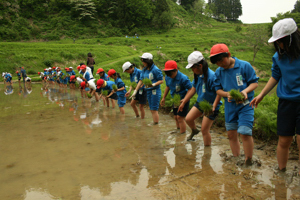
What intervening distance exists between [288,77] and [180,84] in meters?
2.87

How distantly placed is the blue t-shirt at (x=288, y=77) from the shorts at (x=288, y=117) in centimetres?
8

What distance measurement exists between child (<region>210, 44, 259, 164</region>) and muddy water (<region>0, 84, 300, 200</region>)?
0.57 metres

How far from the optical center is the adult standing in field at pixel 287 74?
2660 millimetres

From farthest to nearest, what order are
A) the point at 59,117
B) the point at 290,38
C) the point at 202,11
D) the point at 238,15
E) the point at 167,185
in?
1. the point at 238,15
2. the point at 202,11
3. the point at 59,117
4. the point at 167,185
5. the point at 290,38

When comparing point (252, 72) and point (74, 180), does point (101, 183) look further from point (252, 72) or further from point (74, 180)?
point (252, 72)

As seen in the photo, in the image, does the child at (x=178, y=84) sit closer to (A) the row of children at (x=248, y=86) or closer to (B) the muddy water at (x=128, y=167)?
(A) the row of children at (x=248, y=86)

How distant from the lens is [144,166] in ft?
12.6

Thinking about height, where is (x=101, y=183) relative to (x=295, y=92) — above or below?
below

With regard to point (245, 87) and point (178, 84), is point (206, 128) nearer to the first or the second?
point (245, 87)

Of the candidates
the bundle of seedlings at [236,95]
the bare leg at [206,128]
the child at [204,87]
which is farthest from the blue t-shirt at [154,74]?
the bundle of seedlings at [236,95]

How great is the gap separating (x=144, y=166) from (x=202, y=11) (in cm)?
8697

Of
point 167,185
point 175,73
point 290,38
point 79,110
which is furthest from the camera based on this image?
point 79,110

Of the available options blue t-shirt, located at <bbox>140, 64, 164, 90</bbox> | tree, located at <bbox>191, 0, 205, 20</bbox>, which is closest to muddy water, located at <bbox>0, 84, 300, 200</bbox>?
blue t-shirt, located at <bbox>140, 64, 164, 90</bbox>

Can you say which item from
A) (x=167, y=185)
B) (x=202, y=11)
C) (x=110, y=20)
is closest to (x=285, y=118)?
(x=167, y=185)
